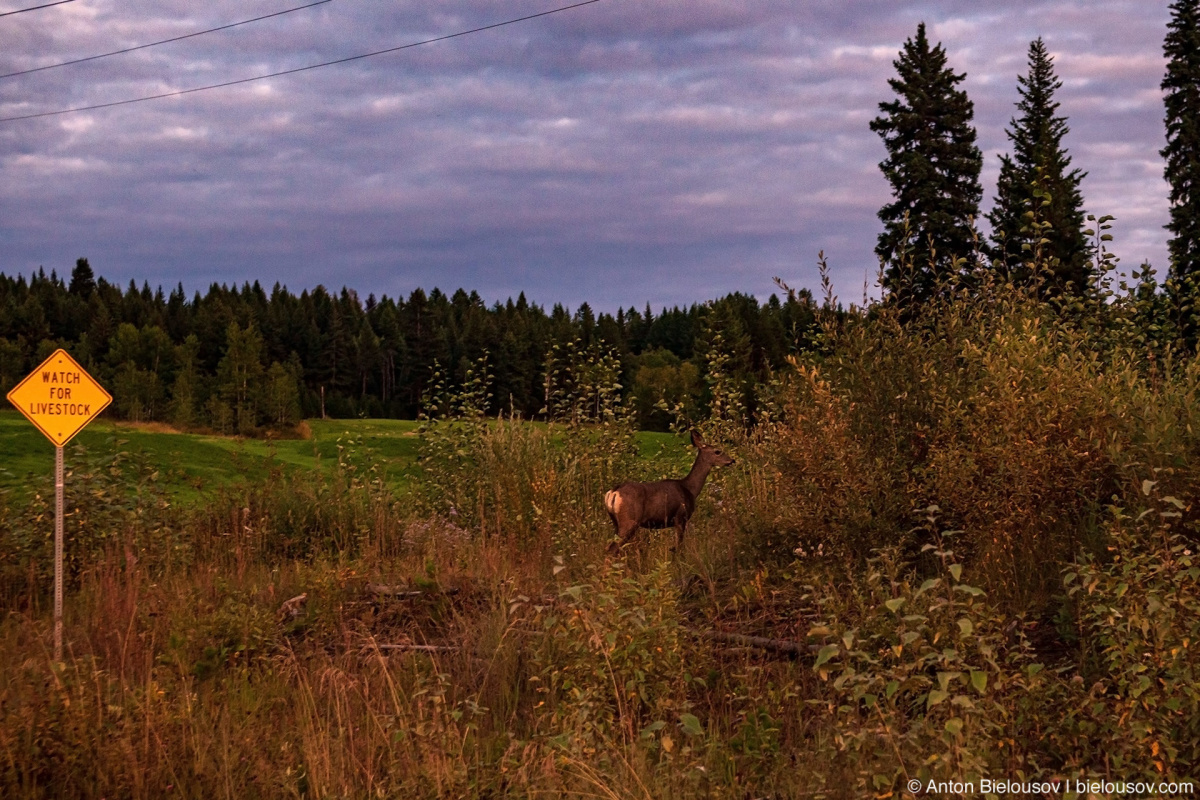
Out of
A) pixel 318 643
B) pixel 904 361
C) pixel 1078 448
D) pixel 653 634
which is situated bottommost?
pixel 318 643

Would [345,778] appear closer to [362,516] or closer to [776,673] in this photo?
[776,673]

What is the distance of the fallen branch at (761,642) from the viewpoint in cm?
587

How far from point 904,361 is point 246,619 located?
512cm

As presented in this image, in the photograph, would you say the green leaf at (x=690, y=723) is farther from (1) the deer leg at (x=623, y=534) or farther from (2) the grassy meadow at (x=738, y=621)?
(1) the deer leg at (x=623, y=534)

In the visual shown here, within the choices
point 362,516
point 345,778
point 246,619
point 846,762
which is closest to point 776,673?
point 846,762

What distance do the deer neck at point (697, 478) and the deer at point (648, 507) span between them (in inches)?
1.4

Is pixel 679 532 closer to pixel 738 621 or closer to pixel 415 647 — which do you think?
pixel 738 621

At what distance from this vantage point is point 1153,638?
431 centimetres

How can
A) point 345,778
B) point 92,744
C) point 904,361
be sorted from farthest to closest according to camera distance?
point 904,361
point 92,744
point 345,778

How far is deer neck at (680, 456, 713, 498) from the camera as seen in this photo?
31.4 feet

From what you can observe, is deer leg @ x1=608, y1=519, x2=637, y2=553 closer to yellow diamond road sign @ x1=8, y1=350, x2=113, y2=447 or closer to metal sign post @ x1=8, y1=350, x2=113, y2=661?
metal sign post @ x1=8, y1=350, x2=113, y2=661

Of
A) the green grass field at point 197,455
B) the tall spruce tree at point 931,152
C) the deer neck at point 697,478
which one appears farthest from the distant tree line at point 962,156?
the deer neck at point 697,478

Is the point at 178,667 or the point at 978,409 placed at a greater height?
the point at 978,409

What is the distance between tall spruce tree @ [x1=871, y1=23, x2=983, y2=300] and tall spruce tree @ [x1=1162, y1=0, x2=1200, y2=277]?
7799 millimetres
